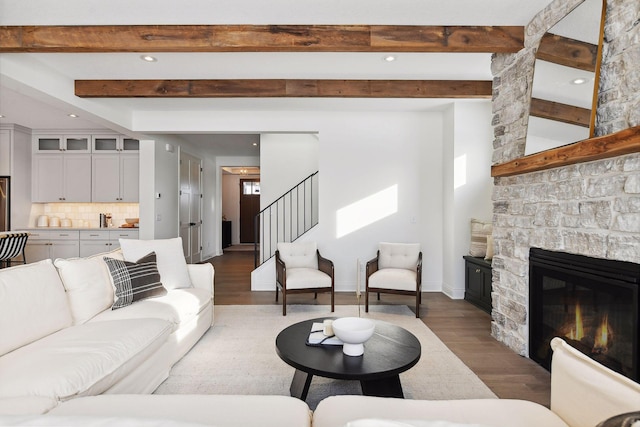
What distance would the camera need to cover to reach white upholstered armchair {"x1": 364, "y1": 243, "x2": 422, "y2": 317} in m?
4.15

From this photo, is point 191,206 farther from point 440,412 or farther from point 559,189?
point 440,412

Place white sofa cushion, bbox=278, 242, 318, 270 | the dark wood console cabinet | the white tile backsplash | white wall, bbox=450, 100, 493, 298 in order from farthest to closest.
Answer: the white tile backsplash
white wall, bbox=450, 100, 493, 298
white sofa cushion, bbox=278, 242, 318, 270
the dark wood console cabinet

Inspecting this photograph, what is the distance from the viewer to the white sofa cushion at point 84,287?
8.23ft

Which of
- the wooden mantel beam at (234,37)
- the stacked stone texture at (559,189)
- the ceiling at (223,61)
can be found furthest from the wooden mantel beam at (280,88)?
the wooden mantel beam at (234,37)

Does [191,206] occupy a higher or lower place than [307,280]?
higher

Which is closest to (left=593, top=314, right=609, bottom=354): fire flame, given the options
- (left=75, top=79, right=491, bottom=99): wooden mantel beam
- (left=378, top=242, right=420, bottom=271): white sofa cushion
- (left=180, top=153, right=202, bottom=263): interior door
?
(left=378, top=242, right=420, bottom=271): white sofa cushion

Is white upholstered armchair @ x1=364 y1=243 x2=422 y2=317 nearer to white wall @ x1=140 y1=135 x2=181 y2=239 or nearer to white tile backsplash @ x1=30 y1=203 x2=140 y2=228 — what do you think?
white wall @ x1=140 y1=135 x2=181 y2=239

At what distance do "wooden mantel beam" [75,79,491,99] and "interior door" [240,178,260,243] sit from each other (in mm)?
7676

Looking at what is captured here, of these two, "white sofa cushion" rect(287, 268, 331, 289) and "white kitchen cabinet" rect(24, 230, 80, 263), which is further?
"white kitchen cabinet" rect(24, 230, 80, 263)

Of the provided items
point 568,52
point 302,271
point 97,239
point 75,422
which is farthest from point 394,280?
point 97,239

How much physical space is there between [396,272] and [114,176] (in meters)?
5.57

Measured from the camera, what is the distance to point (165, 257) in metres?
3.44

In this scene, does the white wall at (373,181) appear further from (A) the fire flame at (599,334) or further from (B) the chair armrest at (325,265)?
(A) the fire flame at (599,334)

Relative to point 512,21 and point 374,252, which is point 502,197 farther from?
point 374,252
